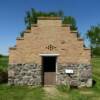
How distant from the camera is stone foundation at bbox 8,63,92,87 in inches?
907

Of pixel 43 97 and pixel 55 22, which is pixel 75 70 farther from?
pixel 43 97

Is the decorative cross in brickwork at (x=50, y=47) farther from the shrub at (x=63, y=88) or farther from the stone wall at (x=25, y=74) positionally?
the shrub at (x=63, y=88)

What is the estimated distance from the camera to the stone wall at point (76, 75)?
2308cm

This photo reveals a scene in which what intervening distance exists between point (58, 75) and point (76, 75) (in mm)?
1476

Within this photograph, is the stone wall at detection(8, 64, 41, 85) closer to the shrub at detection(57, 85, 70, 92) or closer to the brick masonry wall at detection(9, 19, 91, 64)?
the brick masonry wall at detection(9, 19, 91, 64)

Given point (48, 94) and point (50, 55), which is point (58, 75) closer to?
point (50, 55)

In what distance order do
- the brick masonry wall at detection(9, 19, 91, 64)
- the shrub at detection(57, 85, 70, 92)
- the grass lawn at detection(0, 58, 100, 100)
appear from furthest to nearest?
the brick masonry wall at detection(9, 19, 91, 64), the shrub at detection(57, 85, 70, 92), the grass lawn at detection(0, 58, 100, 100)

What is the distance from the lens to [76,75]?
75.9 ft

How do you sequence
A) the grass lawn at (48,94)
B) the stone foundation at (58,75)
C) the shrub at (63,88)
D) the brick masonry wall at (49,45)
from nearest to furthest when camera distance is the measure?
the grass lawn at (48,94), the shrub at (63,88), the brick masonry wall at (49,45), the stone foundation at (58,75)

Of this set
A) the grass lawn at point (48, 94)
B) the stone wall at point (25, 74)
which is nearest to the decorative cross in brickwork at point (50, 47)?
the stone wall at point (25, 74)

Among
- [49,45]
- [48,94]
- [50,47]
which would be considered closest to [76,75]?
[50,47]

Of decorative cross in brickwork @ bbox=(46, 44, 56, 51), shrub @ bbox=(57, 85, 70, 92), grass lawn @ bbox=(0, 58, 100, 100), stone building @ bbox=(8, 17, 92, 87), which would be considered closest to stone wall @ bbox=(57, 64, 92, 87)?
stone building @ bbox=(8, 17, 92, 87)

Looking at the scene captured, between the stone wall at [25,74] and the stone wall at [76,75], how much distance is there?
1.80 metres

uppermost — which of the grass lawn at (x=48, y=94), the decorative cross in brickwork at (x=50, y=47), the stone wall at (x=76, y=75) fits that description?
the decorative cross in brickwork at (x=50, y=47)
